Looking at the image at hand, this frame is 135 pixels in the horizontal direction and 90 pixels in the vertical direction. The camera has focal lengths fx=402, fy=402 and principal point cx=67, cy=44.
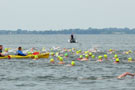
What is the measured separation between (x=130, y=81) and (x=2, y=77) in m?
8.96

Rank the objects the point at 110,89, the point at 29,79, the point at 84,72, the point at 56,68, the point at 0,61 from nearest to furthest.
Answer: the point at 110,89
the point at 29,79
the point at 84,72
the point at 56,68
the point at 0,61

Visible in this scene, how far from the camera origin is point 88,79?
2659 centimetres

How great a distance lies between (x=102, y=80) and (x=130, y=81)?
1868mm

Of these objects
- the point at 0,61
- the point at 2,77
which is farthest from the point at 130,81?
the point at 0,61

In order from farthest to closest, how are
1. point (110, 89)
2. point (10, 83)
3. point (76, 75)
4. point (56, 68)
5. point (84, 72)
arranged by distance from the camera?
point (56, 68)
point (84, 72)
point (76, 75)
point (10, 83)
point (110, 89)

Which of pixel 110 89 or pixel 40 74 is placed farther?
pixel 40 74

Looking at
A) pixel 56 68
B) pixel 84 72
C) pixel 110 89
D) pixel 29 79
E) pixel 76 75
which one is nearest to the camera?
pixel 110 89

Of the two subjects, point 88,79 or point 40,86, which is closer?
point 40,86

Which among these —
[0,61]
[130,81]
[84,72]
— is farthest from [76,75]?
[0,61]

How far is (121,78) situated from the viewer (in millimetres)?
26469

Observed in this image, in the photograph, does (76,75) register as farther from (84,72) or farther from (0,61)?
(0,61)

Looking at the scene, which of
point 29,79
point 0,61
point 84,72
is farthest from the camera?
point 0,61

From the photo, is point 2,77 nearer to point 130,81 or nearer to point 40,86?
point 40,86

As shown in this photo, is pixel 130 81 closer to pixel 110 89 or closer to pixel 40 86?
pixel 110 89
